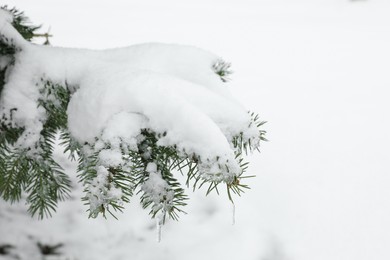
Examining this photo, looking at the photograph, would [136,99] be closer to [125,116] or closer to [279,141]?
[125,116]

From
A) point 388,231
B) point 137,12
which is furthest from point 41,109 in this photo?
point 137,12

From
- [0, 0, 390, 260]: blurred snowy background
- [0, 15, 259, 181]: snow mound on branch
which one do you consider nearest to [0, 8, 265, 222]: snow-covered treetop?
[0, 15, 259, 181]: snow mound on branch

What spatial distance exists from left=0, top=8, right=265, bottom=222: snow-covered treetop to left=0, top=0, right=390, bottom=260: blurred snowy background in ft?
4.24

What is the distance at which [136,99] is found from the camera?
970mm

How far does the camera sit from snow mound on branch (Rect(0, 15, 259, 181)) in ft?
2.90

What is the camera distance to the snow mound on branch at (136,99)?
0.88 metres

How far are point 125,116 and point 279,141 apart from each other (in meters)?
2.63

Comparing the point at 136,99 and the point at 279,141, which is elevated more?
the point at 279,141

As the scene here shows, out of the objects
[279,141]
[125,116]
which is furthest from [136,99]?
[279,141]

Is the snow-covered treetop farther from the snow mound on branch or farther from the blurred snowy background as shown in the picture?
the blurred snowy background

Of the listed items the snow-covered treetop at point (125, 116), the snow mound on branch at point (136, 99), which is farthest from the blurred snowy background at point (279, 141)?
the snow mound on branch at point (136, 99)

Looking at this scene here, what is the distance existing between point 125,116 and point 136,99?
58 millimetres

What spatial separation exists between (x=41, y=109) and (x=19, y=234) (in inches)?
57.5

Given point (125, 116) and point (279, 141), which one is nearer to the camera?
point (125, 116)
